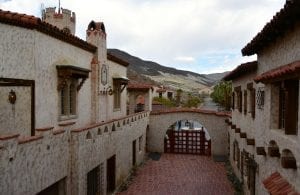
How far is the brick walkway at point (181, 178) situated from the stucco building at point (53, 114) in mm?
1652

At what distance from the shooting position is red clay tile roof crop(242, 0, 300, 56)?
7.30 meters

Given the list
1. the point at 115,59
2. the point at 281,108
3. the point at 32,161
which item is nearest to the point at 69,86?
the point at 32,161

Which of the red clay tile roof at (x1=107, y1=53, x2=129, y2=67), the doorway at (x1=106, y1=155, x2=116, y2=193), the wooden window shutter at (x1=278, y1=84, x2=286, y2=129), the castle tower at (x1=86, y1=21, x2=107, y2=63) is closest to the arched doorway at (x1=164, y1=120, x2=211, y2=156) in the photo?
the red clay tile roof at (x1=107, y1=53, x2=129, y2=67)

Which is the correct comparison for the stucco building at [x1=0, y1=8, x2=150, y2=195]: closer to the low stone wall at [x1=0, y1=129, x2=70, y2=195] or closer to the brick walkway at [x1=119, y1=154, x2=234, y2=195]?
the low stone wall at [x1=0, y1=129, x2=70, y2=195]

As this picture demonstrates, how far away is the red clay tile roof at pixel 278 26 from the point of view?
7.30m

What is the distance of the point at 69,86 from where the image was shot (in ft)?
49.1

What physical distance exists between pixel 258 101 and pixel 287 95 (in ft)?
13.7

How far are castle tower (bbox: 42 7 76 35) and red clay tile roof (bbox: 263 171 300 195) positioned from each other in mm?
19282

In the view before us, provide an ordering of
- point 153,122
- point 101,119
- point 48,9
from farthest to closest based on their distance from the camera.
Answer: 1. point 153,122
2. point 48,9
3. point 101,119

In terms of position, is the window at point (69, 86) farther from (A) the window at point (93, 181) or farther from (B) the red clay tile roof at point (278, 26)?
(B) the red clay tile roof at point (278, 26)

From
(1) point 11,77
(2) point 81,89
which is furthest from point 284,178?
(2) point 81,89

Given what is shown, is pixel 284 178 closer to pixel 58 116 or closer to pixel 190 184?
pixel 58 116

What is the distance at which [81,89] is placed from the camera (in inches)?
647

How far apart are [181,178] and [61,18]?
14049 millimetres
